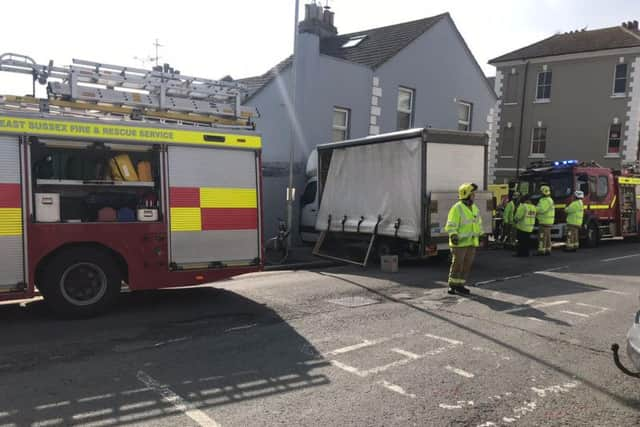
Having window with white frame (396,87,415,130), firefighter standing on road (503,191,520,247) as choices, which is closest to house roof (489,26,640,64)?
window with white frame (396,87,415,130)

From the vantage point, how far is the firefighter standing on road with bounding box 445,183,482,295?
26.2 feet

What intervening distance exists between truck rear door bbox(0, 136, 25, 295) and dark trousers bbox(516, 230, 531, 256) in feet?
36.1

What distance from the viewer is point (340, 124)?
1622 cm

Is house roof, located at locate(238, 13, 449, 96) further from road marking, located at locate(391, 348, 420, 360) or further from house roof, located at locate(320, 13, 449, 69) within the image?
road marking, located at locate(391, 348, 420, 360)

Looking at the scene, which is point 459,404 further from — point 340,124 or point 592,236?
point 592,236

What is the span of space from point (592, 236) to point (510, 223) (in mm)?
3266

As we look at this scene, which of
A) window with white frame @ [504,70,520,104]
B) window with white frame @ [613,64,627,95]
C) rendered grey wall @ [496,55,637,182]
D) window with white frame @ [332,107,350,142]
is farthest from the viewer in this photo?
window with white frame @ [504,70,520,104]

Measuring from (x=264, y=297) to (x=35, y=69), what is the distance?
170 inches

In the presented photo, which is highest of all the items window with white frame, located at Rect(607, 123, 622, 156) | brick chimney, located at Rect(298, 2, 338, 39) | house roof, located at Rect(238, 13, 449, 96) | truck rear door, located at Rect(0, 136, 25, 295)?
brick chimney, located at Rect(298, 2, 338, 39)

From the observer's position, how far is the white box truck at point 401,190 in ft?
33.0

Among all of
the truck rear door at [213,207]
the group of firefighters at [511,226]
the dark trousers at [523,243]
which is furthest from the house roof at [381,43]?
the truck rear door at [213,207]

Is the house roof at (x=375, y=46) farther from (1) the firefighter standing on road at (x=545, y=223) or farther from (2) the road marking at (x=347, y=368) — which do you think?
(2) the road marking at (x=347, y=368)

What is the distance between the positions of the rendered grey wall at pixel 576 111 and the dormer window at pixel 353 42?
15190 millimetres

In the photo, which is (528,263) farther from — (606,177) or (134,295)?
(134,295)
